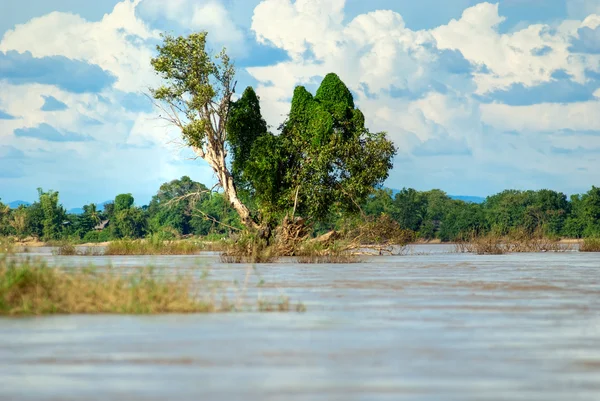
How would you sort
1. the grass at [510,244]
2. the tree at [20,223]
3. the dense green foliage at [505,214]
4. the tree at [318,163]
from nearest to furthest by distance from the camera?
1. the tree at [318,163]
2. the grass at [510,244]
3. the dense green foliage at [505,214]
4. the tree at [20,223]

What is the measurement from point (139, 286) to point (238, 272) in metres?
13.0

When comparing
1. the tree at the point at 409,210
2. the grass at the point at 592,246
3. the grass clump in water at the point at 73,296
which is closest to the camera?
the grass clump in water at the point at 73,296

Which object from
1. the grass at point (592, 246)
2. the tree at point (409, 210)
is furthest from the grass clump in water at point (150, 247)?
the tree at point (409, 210)

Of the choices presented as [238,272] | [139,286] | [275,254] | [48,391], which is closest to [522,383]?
[48,391]

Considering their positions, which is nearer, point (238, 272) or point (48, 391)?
point (48, 391)

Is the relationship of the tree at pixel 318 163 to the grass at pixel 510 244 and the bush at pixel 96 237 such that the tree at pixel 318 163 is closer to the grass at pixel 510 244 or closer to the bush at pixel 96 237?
the grass at pixel 510 244

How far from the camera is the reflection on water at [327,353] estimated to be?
347 inches

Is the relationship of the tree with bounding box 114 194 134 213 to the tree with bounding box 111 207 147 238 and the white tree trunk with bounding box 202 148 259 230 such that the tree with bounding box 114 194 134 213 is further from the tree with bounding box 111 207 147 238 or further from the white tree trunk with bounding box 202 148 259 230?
the white tree trunk with bounding box 202 148 259 230

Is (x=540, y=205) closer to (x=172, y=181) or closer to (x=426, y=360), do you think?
(x=172, y=181)

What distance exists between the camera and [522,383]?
917 centimetres

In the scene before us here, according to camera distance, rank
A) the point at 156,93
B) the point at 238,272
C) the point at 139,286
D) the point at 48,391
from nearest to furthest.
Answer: the point at 48,391 → the point at 139,286 → the point at 238,272 → the point at 156,93

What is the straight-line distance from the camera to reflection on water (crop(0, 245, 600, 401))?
882cm

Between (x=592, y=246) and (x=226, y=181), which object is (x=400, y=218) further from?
(x=226, y=181)

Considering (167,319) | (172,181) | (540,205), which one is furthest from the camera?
(172,181)
